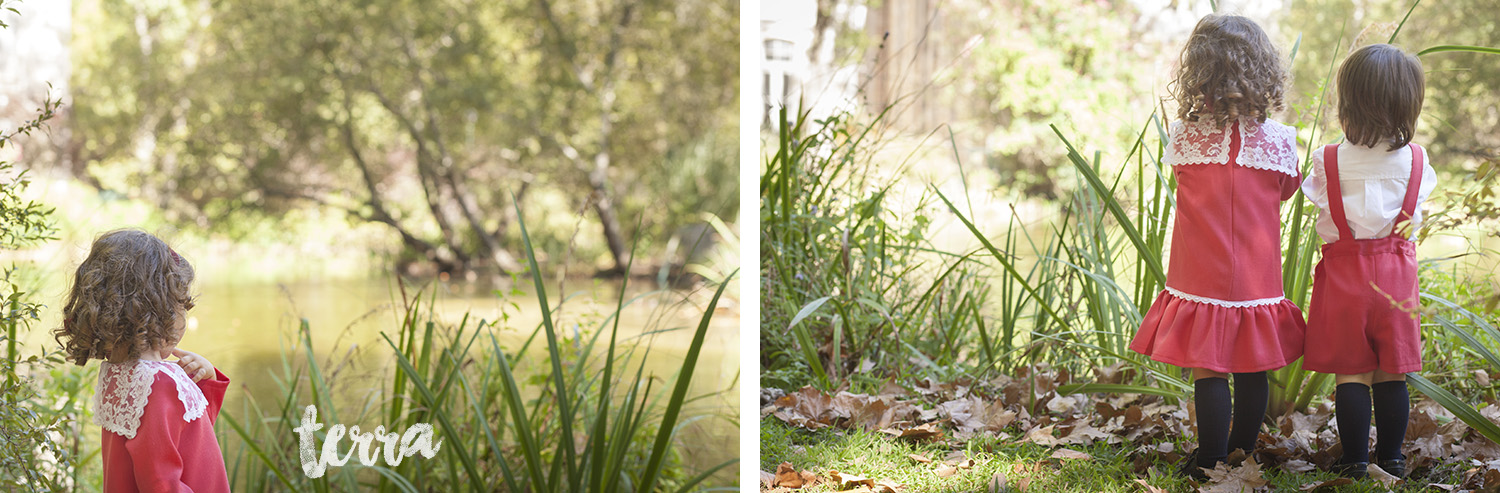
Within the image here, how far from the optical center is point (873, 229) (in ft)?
7.98

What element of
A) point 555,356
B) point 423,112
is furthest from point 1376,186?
point 423,112

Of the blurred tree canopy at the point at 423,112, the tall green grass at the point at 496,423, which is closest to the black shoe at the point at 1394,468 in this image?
the tall green grass at the point at 496,423

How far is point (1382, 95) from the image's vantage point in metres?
1.50

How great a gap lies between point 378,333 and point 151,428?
2386mm

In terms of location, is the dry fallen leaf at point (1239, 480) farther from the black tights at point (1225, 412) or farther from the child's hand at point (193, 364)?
the child's hand at point (193, 364)

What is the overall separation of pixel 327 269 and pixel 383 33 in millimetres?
1881

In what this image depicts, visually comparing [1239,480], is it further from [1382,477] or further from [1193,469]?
[1382,477]

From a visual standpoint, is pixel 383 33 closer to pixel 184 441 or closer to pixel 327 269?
pixel 327 269

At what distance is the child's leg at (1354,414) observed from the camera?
1549mm

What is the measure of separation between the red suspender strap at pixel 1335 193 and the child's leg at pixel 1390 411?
0.81 feet

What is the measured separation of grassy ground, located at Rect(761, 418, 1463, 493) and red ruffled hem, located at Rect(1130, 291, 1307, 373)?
21 centimetres

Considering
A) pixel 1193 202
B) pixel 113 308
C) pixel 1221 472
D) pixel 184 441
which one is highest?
pixel 1193 202

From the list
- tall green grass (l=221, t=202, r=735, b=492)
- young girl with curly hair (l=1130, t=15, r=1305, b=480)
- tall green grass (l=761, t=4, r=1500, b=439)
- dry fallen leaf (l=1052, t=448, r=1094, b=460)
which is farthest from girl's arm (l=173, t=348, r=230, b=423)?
young girl with curly hair (l=1130, t=15, r=1305, b=480)

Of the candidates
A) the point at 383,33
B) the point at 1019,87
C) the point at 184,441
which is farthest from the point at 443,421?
the point at 383,33
